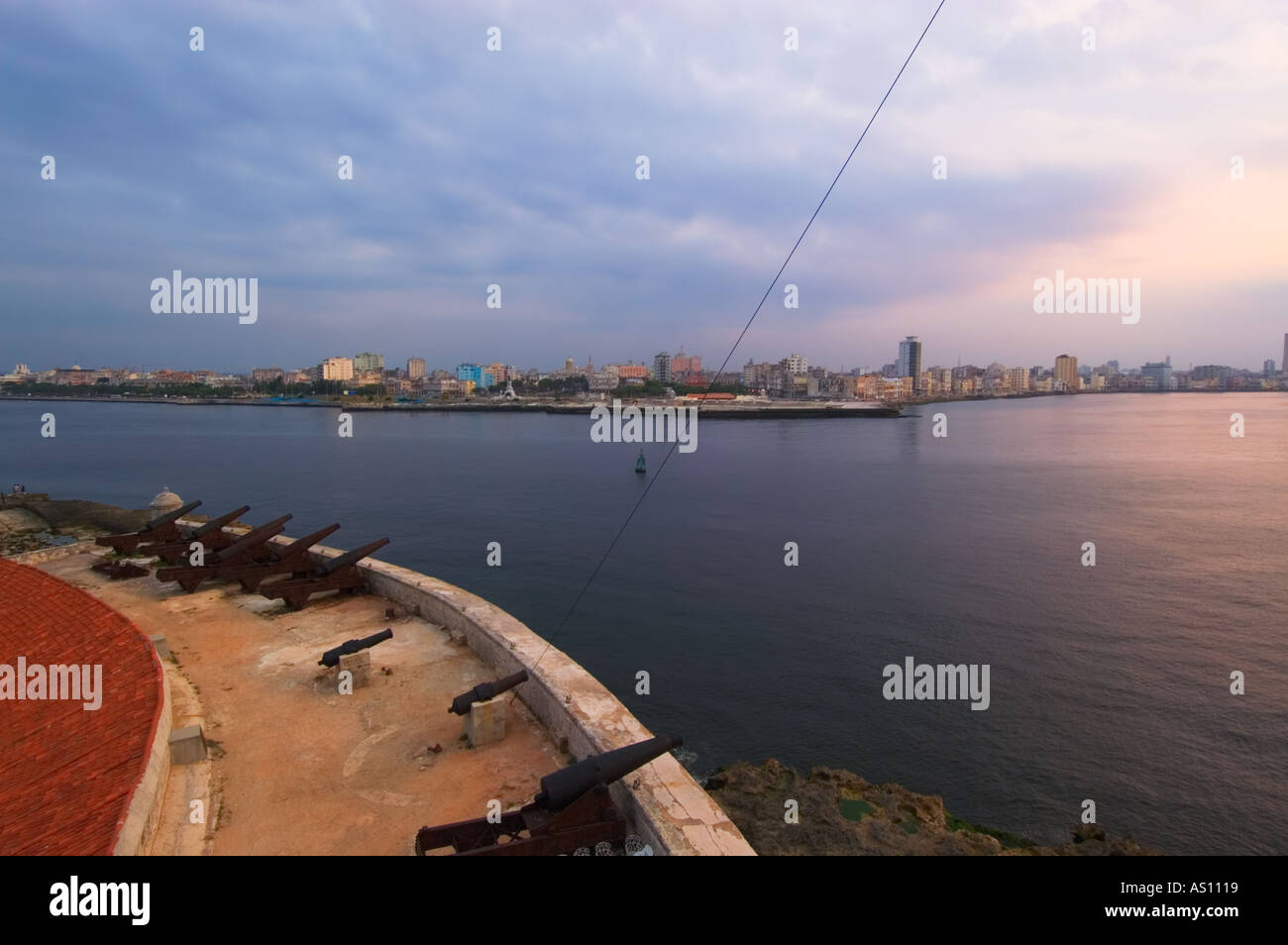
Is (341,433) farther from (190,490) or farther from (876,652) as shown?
(876,652)

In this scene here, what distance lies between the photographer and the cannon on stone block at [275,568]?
31.1 feet

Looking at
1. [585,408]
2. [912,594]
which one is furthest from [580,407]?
[912,594]

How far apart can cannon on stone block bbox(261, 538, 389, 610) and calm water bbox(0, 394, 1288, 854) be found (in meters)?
5.55

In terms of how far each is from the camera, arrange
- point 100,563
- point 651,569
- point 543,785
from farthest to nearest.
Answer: point 651,569 → point 100,563 → point 543,785

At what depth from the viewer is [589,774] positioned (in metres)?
4.17

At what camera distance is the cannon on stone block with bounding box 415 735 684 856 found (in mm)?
3928

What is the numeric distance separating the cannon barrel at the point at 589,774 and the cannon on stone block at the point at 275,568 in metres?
6.58

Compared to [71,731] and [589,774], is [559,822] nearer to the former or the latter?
[589,774]

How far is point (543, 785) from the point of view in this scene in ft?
13.4

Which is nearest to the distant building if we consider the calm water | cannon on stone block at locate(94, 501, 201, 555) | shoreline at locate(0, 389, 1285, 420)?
shoreline at locate(0, 389, 1285, 420)

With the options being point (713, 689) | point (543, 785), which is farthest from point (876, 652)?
point (543, 785)

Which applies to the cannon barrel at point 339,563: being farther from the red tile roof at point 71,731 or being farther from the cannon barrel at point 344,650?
the cannon barrel at point 344,650

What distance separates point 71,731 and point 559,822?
371 centimetres

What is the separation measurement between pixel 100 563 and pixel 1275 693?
20.6 m
